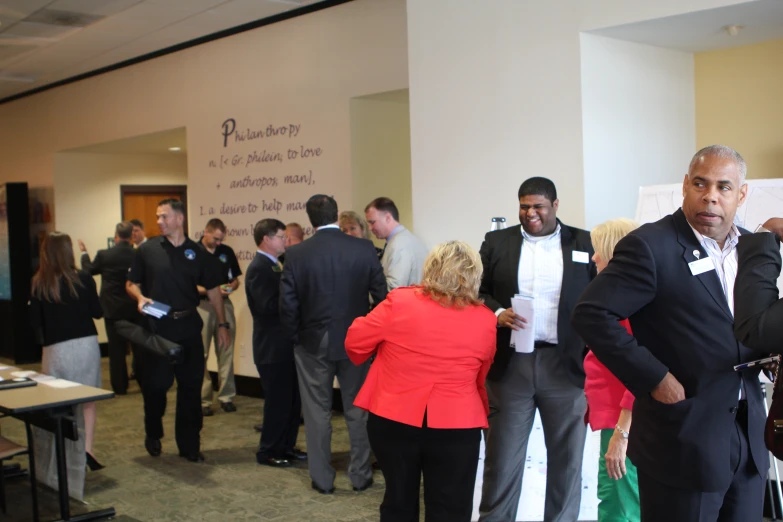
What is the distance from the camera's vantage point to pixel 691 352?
208 centimetres

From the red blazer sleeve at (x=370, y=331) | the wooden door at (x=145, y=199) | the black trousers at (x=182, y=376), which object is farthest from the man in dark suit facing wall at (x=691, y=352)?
the wooden door at (x=145, y=199)

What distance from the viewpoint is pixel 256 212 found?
25.1 ft

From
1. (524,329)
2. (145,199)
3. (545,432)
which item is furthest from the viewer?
(145,199)

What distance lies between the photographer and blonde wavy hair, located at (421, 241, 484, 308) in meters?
2.98

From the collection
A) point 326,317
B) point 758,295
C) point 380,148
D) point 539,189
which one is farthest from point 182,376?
point 758,295

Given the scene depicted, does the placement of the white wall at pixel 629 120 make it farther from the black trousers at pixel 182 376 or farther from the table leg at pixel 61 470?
the table leg at pixel 61 470

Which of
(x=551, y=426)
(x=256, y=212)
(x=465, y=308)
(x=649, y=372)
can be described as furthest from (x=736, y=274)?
(x=256, y=212)

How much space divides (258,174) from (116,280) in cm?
179

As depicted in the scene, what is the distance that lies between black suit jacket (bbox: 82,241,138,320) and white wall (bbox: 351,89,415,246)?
8.80 feet

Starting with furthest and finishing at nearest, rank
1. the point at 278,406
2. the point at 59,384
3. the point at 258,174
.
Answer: the point at 258,174, the point at 278,406, the point at 59,384

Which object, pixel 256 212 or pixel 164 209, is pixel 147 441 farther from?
pixel 256 212

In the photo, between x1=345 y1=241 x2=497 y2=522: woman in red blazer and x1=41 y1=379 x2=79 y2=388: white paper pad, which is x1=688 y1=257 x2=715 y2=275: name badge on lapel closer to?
x1=345 y1=241 x2=497 y2=522: woman in red blazer

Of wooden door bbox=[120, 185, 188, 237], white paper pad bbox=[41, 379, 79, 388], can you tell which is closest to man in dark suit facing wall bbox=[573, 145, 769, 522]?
white paper pad bbox=[41, 379, 79, 388]

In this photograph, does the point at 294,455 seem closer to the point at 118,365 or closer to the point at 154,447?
the point at 154,447
